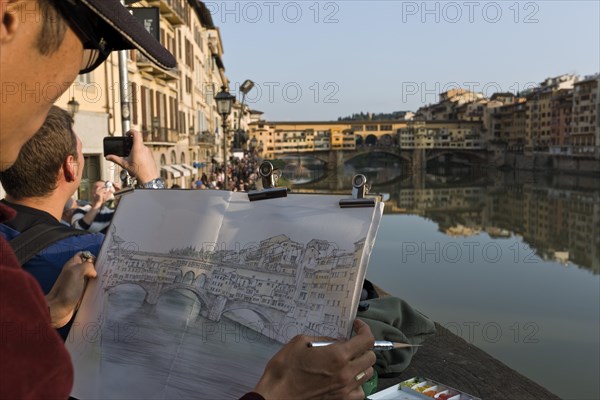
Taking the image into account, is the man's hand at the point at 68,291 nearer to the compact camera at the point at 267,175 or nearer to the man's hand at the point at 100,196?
the compact camera at the point at 267,175

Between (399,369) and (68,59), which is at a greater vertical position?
(68,59)

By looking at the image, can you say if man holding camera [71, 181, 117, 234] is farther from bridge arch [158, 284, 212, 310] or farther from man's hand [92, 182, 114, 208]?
bridge arch [158, 284, 212, 310]

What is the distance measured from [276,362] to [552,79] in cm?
9705

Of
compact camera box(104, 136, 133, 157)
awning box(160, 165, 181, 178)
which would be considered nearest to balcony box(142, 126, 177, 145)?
awning box(160, 165, 181, 178)

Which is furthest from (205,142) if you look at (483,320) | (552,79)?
(552,79)

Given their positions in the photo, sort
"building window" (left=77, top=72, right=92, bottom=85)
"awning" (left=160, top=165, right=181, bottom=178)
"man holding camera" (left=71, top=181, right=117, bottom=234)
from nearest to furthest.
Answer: "man holding camera" (left=71, top=181, right=117, bottom=234) < "building window" (left=77, top=72, right=92, bottom=85) < "awning" (left=160, top=165, right=181, bottom=178)

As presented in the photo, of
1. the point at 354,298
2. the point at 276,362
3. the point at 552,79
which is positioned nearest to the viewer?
the point at 276,362

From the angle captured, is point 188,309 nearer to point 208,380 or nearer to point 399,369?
point 208,380

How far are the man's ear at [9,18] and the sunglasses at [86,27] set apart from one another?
8 centimetres

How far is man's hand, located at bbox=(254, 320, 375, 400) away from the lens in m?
1.07

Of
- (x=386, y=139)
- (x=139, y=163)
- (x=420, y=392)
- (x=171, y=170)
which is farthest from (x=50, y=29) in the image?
(x=386, y=139)

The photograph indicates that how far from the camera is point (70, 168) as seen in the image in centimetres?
191

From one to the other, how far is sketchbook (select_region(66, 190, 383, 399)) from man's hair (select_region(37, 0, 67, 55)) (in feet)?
2.28

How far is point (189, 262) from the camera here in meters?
1.45
